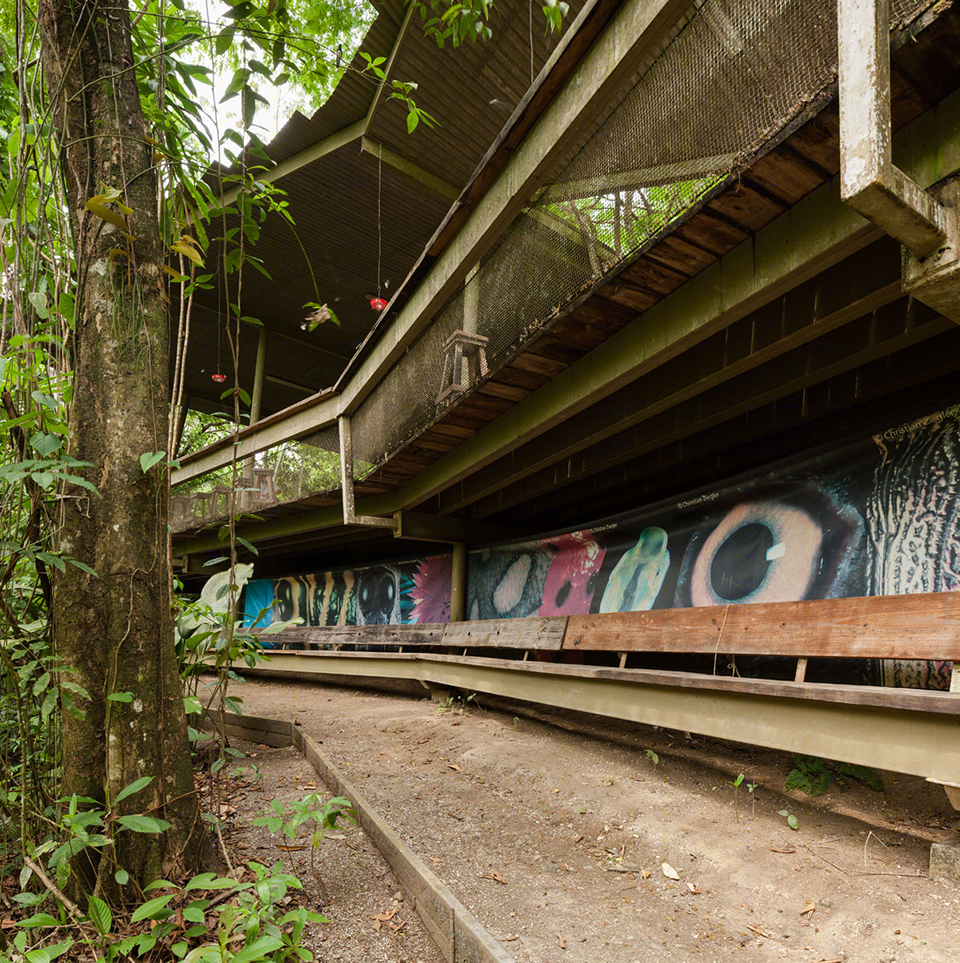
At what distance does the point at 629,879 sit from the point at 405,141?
9784 millimetres

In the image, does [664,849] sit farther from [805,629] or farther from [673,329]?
[673,329]

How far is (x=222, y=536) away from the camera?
241cm

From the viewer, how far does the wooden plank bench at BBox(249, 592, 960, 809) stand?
256 centimetres

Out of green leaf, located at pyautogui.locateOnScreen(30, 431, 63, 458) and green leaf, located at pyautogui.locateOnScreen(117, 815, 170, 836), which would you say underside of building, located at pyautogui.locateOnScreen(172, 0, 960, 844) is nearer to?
green leaf, located at pyautogui.locateOnScreen(30, 431, 63, 458)

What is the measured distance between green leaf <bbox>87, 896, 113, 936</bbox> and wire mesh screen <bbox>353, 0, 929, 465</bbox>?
3593 mm

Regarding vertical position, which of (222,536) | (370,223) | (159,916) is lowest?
(159,916)

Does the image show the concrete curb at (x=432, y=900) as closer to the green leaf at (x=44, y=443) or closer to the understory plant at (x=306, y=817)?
the understory plant at (x=306, y=817)

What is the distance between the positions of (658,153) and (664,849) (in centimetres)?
363

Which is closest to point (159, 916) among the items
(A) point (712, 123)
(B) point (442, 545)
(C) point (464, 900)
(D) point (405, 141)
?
(C) point (464, 900)

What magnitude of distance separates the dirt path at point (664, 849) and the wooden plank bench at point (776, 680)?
417mm

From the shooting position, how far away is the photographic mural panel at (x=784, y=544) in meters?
3.73

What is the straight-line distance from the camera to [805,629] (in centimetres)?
343

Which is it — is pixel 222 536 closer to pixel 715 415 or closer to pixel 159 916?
pixel 159 916

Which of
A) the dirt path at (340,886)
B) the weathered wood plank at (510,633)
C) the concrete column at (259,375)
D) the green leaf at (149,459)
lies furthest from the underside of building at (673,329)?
the concrete column at (259,375)
